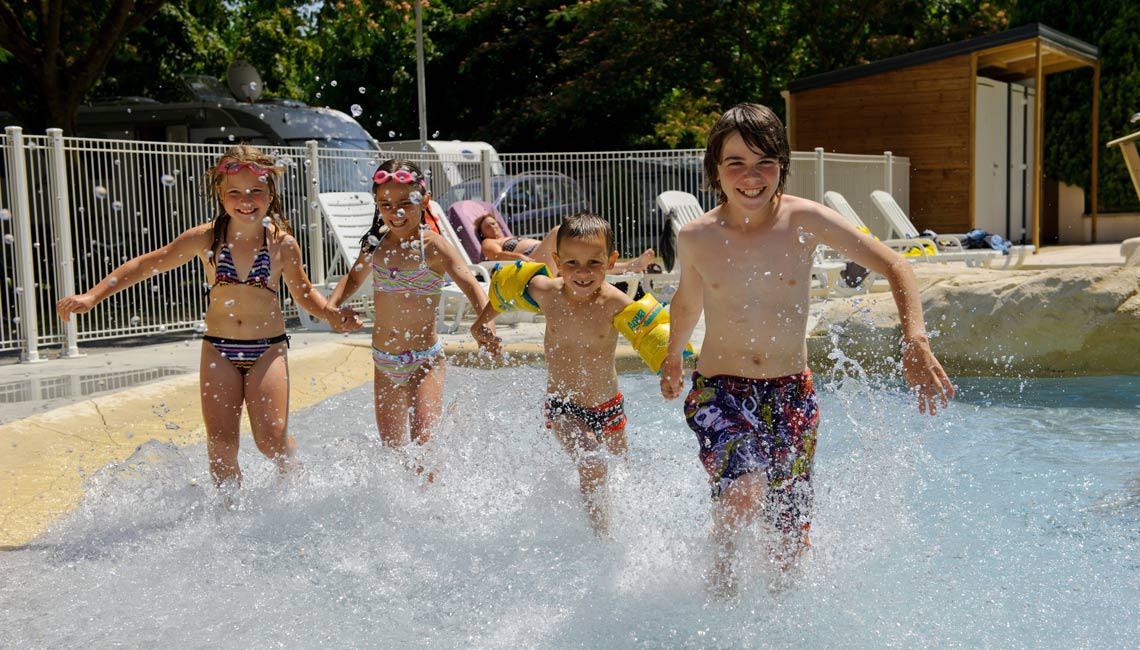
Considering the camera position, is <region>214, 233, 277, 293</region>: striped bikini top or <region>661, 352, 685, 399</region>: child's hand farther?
<region>214, 233, 277, 293</region>: striped bikini top

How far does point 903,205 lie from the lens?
58.9ft

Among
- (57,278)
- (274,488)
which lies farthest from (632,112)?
(274,488)

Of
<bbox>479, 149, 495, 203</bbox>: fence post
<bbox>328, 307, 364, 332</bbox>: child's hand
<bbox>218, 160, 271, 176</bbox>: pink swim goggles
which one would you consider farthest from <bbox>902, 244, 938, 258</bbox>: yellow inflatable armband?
<bbox>218, 160, 271, 176</bbox>: pink swim goggles

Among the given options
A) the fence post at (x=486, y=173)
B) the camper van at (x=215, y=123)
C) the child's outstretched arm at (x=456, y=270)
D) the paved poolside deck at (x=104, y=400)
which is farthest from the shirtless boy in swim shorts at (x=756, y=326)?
the camper van at (x=215, y=123)

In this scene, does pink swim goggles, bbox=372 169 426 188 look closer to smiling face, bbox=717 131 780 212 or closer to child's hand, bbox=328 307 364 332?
child's hand, bbox=328 307 364 332

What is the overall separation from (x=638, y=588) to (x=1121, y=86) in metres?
18.9

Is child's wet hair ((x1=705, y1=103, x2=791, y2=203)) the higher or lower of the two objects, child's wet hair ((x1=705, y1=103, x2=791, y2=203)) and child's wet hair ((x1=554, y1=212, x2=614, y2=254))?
the higher

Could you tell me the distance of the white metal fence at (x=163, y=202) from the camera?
9.04 m

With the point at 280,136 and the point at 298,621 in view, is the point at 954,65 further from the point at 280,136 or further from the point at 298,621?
the point at 298,621

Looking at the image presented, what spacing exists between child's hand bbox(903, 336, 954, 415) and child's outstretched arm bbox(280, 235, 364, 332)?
236 centimetres

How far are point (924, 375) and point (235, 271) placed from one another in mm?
2811

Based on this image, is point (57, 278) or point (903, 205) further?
point (903, 205)

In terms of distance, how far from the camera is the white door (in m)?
18.5

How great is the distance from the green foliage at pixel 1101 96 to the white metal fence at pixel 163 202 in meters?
6.75
